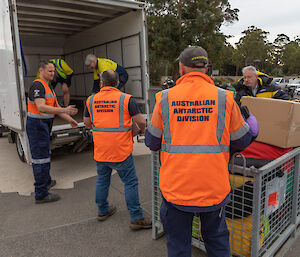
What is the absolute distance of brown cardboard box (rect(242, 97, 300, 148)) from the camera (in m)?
2.49

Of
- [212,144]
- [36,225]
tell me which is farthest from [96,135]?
[212,144]

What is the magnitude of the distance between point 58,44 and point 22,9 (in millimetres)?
3230

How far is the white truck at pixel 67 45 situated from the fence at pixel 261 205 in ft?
9.10

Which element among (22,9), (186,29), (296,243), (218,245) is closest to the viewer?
(218,245)

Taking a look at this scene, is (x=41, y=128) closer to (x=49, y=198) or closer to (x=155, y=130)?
(x=49, y=198)

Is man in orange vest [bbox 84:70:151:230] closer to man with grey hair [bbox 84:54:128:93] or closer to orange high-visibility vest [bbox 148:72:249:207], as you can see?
orange high-visibility vest [bbox 148:72:249:207]

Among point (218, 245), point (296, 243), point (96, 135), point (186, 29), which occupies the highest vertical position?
point (186, 29)

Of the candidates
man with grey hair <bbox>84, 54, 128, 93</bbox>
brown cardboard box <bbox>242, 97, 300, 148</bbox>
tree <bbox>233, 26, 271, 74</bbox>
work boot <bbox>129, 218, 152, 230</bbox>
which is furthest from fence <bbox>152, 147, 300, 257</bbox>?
tree <bbox>233, 26, 271, 74</bbox>

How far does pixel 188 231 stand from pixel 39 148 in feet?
8.54

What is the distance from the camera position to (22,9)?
6230 millimetres

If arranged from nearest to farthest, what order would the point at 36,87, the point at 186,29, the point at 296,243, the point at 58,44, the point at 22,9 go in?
the point at 296,243 < the point at 36,87 < the point at 22,9 < the point at 58,44 < the point at 186,29

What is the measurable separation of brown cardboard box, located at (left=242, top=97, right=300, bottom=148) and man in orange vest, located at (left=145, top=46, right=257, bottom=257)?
0.90 m

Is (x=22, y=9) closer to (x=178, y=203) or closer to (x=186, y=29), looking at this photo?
(x=178, y=203)

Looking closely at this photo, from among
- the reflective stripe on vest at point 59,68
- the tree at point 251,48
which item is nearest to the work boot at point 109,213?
the reflective stripe on vest at point 59,68
